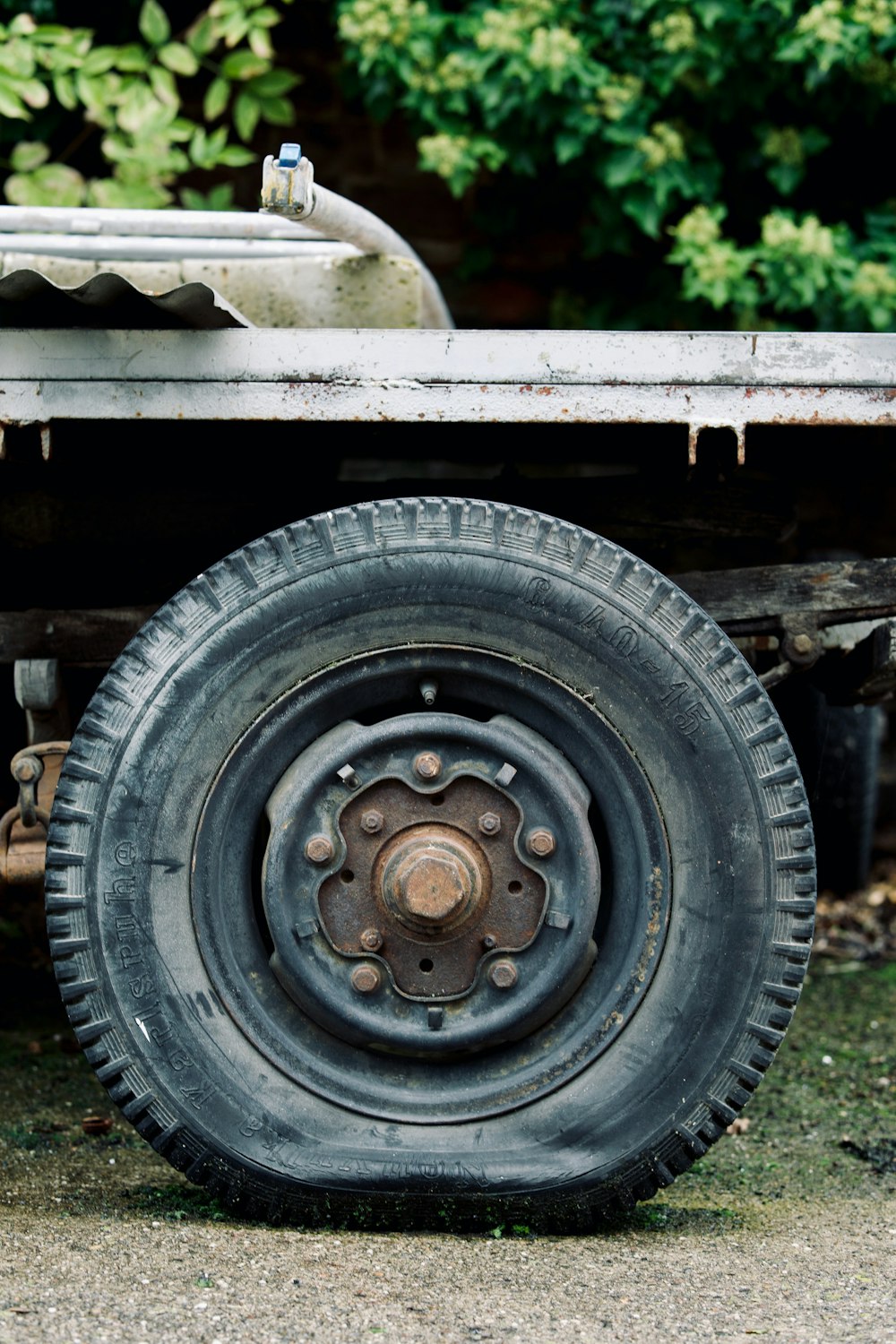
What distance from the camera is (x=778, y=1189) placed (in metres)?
2.27

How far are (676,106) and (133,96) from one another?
171 cm

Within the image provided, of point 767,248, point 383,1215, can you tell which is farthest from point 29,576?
point 767,248

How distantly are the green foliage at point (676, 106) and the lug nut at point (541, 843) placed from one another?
2412 millimetres

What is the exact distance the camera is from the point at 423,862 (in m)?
1.93

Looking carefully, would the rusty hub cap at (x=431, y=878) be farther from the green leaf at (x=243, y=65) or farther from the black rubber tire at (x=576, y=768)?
the green leaf at (x=243, y=65)

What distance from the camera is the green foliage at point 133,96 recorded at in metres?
3.81

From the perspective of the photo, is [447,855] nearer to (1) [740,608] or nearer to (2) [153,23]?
(1) [740,608]

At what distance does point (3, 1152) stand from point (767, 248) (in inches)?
125

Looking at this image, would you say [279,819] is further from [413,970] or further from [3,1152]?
[3,1152]

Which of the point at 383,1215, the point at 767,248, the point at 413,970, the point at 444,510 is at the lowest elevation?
the point at 383,1215

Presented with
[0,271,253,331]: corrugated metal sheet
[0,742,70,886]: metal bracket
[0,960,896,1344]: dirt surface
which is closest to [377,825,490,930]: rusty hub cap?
[0,960,896,1344]: dirt surface

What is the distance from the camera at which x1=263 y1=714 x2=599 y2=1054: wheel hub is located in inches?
76.9

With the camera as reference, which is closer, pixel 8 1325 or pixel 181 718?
pixel 8 1325

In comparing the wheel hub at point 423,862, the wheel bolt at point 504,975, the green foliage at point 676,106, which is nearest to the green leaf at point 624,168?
the green foliage at point 676,106
